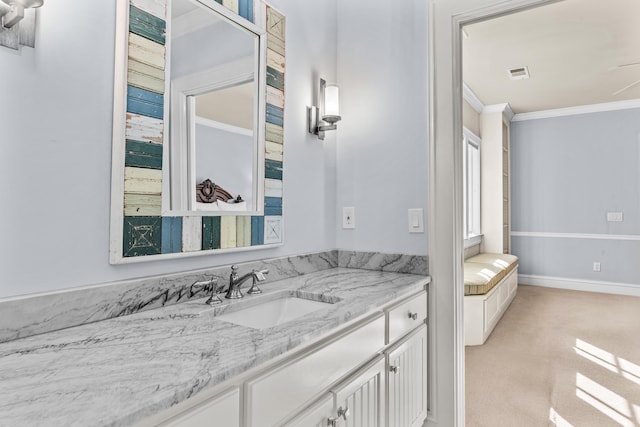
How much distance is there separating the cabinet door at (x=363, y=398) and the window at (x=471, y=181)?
3.76 meters

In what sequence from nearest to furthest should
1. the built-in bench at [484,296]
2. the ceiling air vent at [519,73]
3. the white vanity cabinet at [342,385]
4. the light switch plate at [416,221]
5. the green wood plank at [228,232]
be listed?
the white vanity cabinet at [342,385]
the green wood plank at [228,232]
the light switch plate at [416,221]
the built-in bench at [484,296]
the ceiling air vent at [519,73]

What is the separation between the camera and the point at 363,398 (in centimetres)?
129

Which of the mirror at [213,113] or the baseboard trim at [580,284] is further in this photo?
the baseboard trim at [580,284]

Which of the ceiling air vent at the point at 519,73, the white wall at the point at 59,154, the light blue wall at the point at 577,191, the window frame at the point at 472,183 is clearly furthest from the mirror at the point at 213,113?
the light blue wall at the point at 577,191

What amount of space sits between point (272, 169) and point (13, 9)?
3.32 feet

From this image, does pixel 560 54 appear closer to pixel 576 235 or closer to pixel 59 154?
pixel 576 235

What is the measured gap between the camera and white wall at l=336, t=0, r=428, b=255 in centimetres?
191

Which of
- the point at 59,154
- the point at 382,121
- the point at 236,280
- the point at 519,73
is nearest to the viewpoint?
the point at 59,154

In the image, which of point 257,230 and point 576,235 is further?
point 576,235

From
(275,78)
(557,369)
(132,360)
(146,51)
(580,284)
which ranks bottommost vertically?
(557,369)

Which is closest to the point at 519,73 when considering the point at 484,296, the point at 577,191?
the point at 577,191

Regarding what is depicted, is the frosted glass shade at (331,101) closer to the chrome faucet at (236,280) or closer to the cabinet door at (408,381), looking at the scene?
the chrome faucet at (236,280)

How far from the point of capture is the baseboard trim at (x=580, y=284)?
511cm

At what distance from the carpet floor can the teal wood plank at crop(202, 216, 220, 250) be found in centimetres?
172
